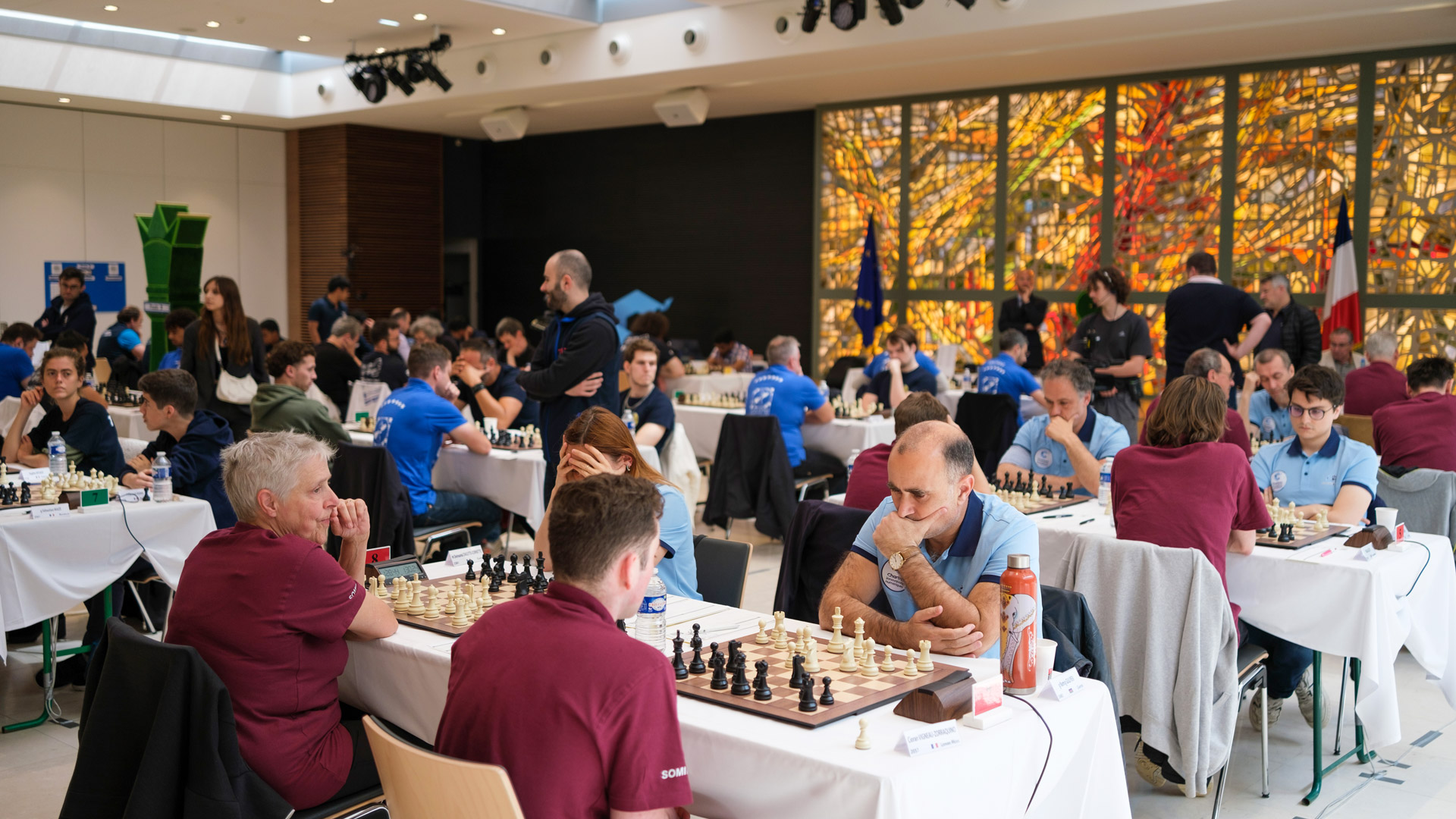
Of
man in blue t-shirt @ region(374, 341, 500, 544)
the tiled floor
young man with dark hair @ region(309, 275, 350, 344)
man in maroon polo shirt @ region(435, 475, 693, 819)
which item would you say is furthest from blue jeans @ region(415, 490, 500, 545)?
young man with dark hair @ region(309, 275, 350, 344)

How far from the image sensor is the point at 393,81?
10438 mm

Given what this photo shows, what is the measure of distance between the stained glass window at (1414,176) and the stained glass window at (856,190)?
4.04m

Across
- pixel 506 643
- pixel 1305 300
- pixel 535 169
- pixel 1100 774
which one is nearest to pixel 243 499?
pixel 506 643

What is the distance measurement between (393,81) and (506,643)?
9698 mm

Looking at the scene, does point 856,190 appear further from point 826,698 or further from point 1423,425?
point 826,698

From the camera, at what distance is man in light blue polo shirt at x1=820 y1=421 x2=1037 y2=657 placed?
236cm

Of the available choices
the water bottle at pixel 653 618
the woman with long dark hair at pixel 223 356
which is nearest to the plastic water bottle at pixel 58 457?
the woman with long dark hair at pixel 223 356

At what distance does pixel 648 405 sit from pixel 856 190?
20.9 feet

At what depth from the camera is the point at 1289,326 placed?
760 centimetres

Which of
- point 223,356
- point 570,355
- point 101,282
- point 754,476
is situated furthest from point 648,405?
point 101,282

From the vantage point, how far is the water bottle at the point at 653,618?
7.69 feet

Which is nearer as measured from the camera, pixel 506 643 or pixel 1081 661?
pixel 506 643

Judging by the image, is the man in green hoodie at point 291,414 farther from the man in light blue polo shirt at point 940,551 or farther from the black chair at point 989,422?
the black chair at point 989,422

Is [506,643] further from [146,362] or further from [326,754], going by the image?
[146,362]
